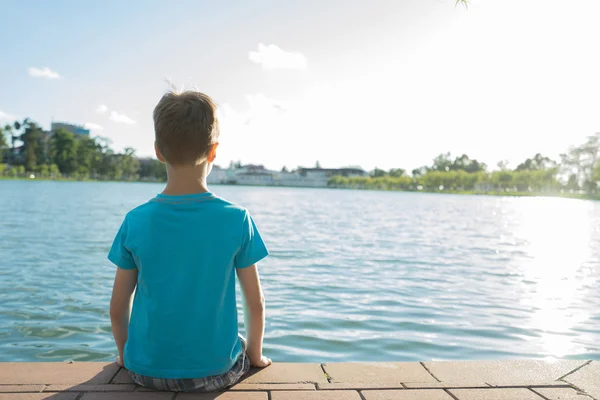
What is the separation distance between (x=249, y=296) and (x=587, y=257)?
13.4 meters

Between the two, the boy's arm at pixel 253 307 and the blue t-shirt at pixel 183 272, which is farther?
the boy's arm at pixel 253 307

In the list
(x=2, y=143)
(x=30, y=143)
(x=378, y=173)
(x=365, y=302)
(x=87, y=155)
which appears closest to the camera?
(x=365, y=302)

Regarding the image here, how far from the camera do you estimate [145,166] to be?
133750 mm

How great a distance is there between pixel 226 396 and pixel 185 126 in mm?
1062

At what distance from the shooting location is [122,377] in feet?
7.69

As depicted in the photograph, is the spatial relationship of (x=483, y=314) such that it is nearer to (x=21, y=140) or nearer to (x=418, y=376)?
(x=418, y=376)

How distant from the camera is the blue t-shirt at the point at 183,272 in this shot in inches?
82.4

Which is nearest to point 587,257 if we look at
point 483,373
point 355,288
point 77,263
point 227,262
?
point 355,288

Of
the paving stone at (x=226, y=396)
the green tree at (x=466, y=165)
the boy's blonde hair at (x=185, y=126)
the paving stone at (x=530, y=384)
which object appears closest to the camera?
the boy's blonde hair at (x=185, y=126)

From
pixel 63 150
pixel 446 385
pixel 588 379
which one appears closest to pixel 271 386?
pixel 446 385

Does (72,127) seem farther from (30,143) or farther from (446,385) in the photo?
(446,385)

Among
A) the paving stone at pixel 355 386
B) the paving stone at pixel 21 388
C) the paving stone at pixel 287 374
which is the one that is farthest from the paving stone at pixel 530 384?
the paving stone at pixel 21 388

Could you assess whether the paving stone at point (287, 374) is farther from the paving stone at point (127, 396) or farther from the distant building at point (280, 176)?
the distant building at point (280, 176)

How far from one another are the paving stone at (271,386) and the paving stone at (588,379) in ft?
3.79
